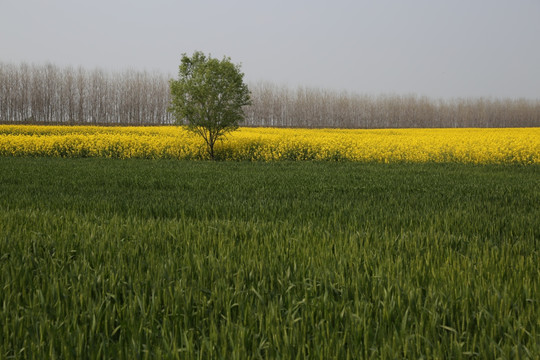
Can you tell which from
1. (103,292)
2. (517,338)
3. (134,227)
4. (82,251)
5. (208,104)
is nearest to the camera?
(517,338)

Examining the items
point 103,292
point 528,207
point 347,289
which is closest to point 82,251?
point 103,292

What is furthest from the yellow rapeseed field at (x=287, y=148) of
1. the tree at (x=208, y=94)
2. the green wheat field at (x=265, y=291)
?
the green wheat field at (x=265, y=291)

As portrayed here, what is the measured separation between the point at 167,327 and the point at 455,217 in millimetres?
4995

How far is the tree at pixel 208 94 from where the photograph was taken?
76.0 ft

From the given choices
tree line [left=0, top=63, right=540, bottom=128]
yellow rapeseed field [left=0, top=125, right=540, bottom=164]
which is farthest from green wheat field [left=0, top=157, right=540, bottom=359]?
tree line [left=0, top=63, right=540, bottom=128]

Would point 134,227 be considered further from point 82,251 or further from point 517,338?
point 517,338

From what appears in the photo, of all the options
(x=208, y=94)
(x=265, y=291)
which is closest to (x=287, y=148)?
(x=208, y=94)

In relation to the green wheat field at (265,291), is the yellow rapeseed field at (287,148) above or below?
above

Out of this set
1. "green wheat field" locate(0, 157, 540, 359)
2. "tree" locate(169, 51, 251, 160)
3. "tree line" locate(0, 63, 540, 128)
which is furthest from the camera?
"tree line" locate(0, 63, 540, 128)

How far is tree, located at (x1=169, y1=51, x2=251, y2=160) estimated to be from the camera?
23.2 m

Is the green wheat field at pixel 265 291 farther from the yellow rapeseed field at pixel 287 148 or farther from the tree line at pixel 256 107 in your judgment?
the tree line at pixel 256 107

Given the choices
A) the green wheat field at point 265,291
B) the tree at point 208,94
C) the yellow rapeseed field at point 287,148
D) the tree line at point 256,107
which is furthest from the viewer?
the tree line at point 256,107

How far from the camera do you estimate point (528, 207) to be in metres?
7.10

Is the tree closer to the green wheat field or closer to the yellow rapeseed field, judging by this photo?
the yellow rapeseed field
